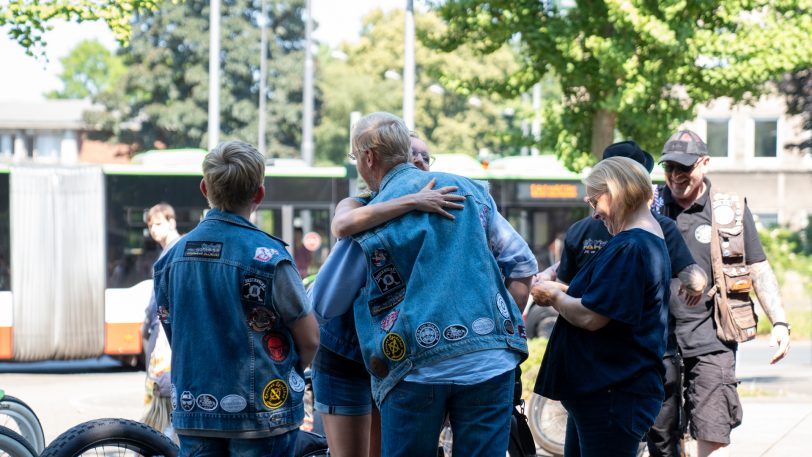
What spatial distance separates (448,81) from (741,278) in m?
10.1

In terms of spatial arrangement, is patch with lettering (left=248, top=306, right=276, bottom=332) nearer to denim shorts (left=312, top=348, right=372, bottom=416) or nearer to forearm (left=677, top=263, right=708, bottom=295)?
denim shorts (left=312, top=348, right=372, bottom=416)

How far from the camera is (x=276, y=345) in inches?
160

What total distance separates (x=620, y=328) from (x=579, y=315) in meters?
0.16

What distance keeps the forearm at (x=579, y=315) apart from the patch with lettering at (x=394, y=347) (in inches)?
36.1

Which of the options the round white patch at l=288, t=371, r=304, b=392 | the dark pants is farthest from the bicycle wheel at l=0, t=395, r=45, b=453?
the dark pants

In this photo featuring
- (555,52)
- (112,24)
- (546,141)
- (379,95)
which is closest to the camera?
(112,24)

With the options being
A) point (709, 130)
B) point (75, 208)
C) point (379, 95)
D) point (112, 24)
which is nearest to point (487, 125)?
point (379, 95)

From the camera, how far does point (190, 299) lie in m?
3.99

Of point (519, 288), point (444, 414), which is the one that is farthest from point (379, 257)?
point (519, 288)

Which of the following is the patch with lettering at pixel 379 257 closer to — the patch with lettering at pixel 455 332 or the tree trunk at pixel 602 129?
the patch with lettering at pixel 455 332

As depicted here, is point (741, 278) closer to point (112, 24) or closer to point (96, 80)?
point (112, 24)

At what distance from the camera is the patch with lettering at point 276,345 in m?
4.03

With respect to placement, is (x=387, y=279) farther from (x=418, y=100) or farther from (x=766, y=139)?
(x=418, y=100)

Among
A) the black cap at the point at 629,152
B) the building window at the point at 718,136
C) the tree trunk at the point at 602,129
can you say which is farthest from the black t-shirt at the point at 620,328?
the building window at the point at 718,136
